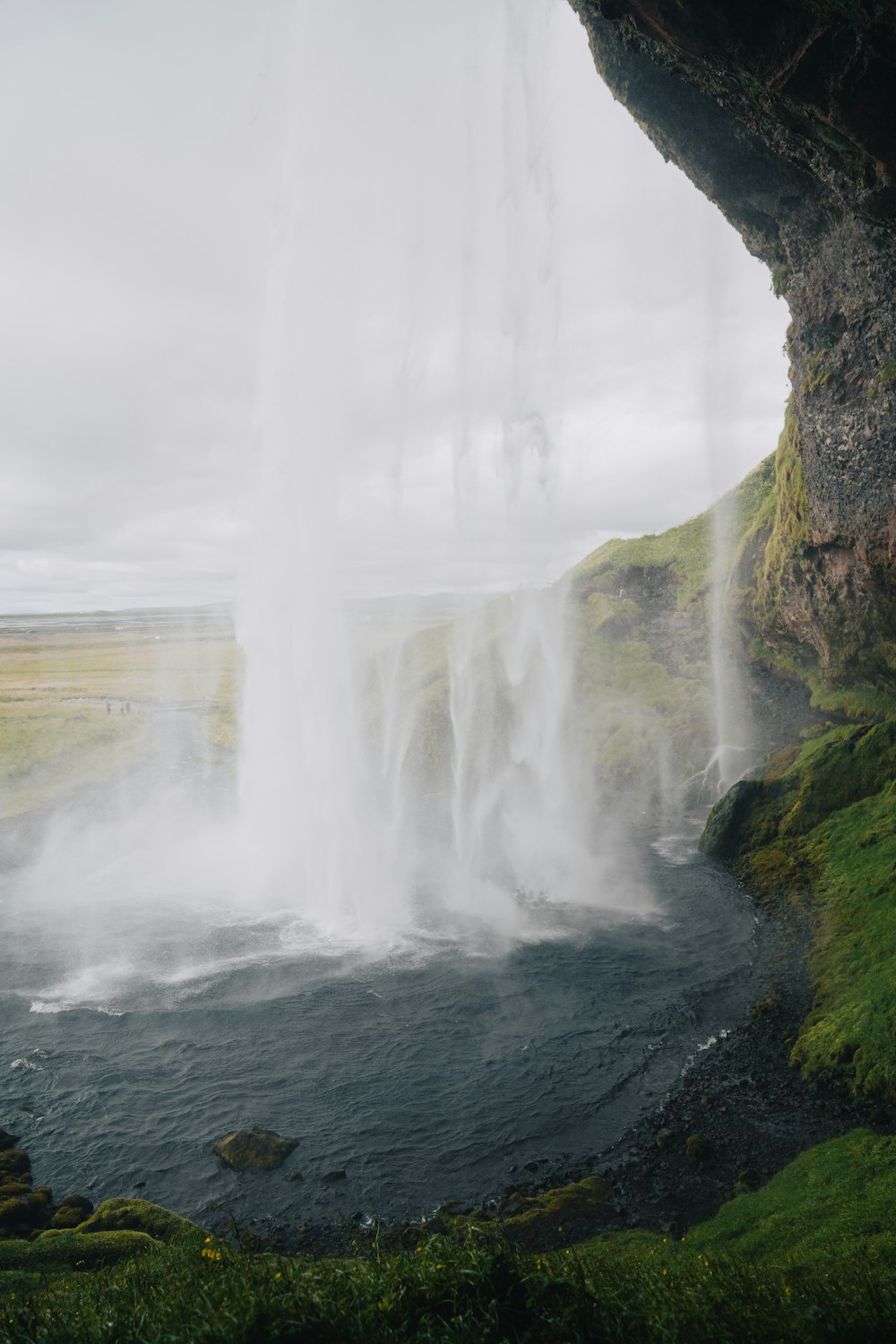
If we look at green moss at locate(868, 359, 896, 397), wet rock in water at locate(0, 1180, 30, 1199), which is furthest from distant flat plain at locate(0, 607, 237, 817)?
green moss at locate(868, 359, 896, 397)

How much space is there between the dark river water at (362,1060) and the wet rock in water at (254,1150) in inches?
9.9

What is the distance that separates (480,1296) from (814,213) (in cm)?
3764

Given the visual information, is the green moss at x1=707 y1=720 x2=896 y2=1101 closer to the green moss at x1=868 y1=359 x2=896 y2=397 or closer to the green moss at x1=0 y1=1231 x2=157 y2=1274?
the green moss at x1=868 y1=359 x2=896 y2=397

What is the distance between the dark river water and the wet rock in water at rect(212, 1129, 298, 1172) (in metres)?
0.25

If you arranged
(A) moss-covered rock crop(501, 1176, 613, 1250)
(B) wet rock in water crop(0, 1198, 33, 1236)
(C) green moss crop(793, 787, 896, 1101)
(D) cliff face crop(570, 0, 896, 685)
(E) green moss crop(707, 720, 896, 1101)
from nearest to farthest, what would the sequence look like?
A: (A) moss-covered rock crop(501, 1176, 613, 1250) < (B) wet rock in water crop(0, 1198, 33, 1236) < (D) cliff face crop(570, 0, 896, 685) < (C) green moss crop(793, 787, 896, 1101) < (E) green moss crop(707, 720, 896, 1101)

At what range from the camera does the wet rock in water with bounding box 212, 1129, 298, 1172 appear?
17.7 meters

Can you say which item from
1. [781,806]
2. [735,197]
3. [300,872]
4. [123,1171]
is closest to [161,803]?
[300,872]

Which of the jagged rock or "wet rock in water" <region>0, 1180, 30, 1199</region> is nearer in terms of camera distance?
"wet rock in water" <region>0, 1180, 30, 1199</region>

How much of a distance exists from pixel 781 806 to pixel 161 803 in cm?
4015

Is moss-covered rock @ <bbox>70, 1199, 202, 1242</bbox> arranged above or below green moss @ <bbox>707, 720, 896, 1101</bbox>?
below

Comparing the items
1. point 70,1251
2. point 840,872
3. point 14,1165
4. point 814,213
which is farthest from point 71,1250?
point 814,213

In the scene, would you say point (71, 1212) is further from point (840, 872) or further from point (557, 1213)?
point (840, 872)

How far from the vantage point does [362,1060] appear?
21531 millimetres

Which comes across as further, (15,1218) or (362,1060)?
(362,1060)
